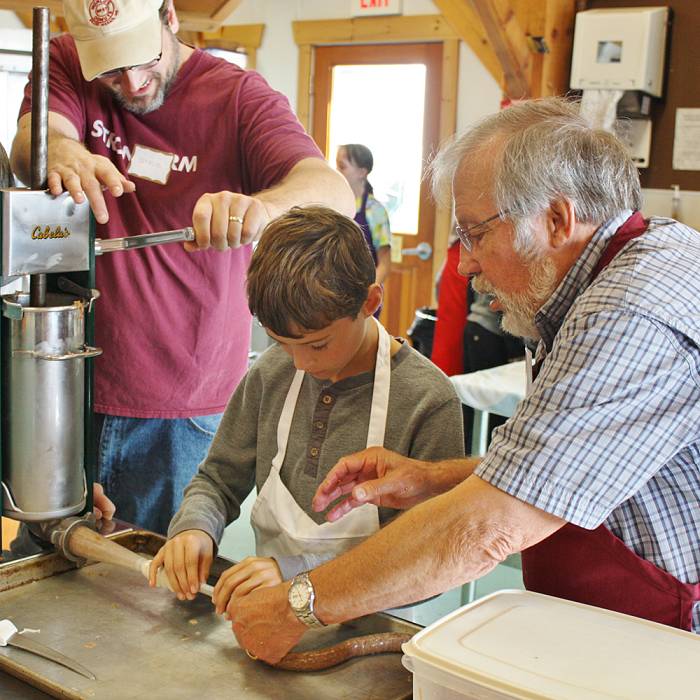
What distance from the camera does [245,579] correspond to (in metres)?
1.16

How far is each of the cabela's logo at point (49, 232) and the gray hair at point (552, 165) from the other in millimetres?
534

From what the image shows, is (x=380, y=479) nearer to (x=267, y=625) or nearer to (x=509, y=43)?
(x=267, y=625)

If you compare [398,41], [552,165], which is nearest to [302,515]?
[552,165]

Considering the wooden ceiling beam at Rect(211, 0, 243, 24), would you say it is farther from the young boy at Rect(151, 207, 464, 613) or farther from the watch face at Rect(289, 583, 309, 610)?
the watch face at Rect(289, 583, 309, 610)

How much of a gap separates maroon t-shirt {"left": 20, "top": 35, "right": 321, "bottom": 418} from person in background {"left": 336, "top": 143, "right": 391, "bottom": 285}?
3.03 metres

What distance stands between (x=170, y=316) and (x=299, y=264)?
52 centimetres

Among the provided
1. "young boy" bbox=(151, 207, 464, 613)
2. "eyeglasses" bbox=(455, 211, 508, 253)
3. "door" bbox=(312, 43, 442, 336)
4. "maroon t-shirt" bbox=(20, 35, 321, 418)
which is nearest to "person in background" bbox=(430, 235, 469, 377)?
"door" bbox=(312, 43, 442, 336)

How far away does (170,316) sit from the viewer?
176 centimetres

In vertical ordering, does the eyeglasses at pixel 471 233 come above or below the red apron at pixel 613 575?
above

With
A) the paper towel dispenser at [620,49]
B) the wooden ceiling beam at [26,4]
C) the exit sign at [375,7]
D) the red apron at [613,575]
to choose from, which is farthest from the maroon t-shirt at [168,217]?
the exit sign at [375,7]

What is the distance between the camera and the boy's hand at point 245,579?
3.77 feet

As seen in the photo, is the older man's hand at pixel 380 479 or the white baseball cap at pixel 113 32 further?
the white baseball cap at pixel 113 32

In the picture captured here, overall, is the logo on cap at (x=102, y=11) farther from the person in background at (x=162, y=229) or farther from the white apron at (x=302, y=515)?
the white apron at (x=302, y=515)

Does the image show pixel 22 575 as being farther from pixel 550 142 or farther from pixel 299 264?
pixel 550 142
